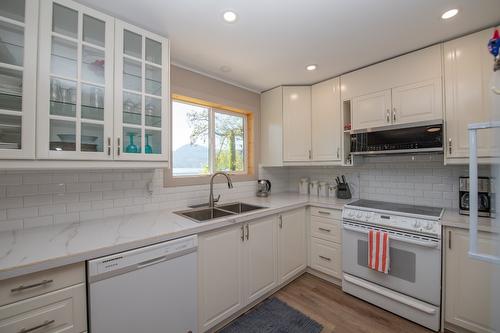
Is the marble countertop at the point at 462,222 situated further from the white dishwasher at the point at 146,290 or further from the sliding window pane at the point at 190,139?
the sliding window pane at the point at 190,139

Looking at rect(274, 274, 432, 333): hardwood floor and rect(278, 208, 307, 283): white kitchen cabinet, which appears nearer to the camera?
rect(274, 274, 432, 333): hardwood floor

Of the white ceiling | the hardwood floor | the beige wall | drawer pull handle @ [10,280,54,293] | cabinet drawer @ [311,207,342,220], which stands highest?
the white ceiling

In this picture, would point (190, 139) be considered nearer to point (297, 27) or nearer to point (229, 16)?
point (229, 16)

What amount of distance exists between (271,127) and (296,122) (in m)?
0.35

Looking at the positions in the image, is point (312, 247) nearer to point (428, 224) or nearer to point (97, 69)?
point (428, 224)

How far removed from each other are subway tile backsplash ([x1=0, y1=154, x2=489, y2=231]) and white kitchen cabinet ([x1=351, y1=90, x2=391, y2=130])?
0.50 m

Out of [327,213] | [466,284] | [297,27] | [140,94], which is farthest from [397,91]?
[140,94]

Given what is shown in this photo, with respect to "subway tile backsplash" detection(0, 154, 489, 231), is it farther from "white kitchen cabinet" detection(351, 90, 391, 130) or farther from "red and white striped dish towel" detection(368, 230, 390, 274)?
"red and white striped dish towel" detection(368, 230, 390, 274)

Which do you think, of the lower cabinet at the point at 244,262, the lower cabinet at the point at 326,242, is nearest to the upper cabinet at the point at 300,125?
the lower cabinet at the point at 326,242

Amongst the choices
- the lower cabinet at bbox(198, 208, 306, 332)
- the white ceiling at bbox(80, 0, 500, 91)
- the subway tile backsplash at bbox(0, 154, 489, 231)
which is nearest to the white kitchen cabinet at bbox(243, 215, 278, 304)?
the lower cabinet at bbox(198, 208, 306, 332)

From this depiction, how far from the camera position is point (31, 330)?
932mm

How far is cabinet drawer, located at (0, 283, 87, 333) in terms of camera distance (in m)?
0.90

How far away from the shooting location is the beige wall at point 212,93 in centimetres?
215

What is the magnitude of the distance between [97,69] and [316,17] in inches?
62.2
